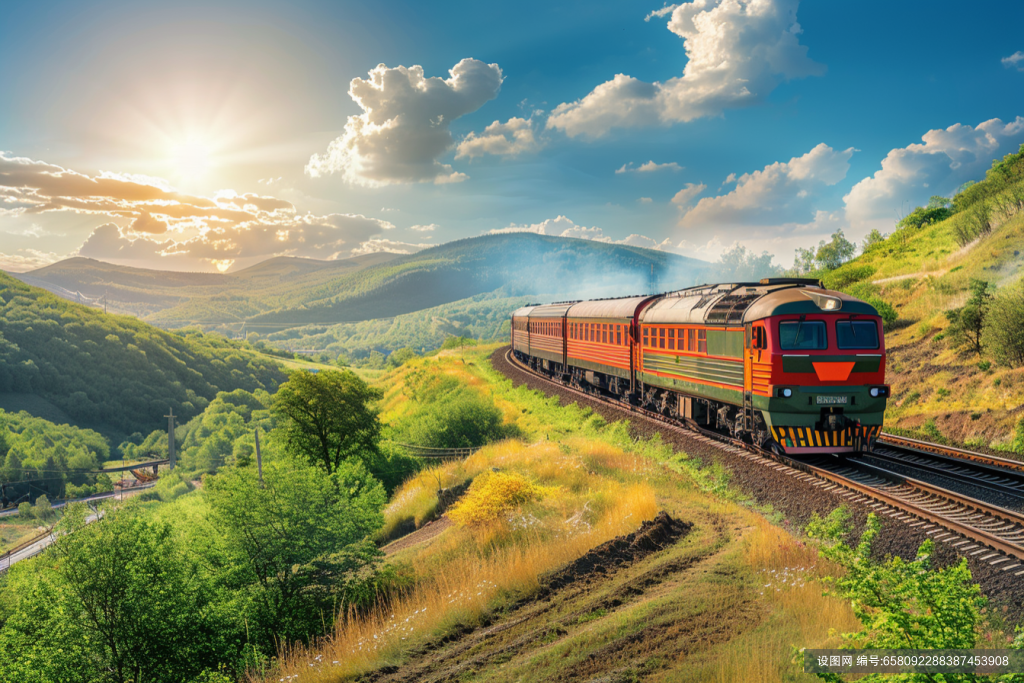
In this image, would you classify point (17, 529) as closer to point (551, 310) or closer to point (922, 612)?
point (551, 310)

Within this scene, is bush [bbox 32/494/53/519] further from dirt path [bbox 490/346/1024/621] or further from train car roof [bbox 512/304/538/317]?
dirt path [bbox 490/346/1024/621]

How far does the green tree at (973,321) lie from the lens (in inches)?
1082

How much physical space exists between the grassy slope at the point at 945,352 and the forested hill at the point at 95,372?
7369 inches

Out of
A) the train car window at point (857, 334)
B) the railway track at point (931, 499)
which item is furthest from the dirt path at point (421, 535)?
the train car window at point (857, 334)

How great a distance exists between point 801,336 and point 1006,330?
17644 mm

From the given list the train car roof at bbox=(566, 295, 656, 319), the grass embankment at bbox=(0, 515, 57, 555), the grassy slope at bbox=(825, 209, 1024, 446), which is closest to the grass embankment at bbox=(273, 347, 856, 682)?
the train car roof at bbox=(566, 295, 656, 319)

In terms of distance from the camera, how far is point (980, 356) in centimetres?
2712

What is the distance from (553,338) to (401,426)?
18.9 m

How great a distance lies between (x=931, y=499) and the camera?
12.6m

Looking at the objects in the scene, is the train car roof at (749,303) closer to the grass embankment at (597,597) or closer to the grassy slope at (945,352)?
the grass embankment at (597,597)

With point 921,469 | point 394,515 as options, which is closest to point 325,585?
point 394,515

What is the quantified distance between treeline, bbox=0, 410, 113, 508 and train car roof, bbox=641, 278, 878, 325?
150 m

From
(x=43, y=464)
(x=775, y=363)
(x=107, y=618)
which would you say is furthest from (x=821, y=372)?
(x=43, y=464)

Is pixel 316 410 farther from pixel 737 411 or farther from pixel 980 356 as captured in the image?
pixel 980 356
